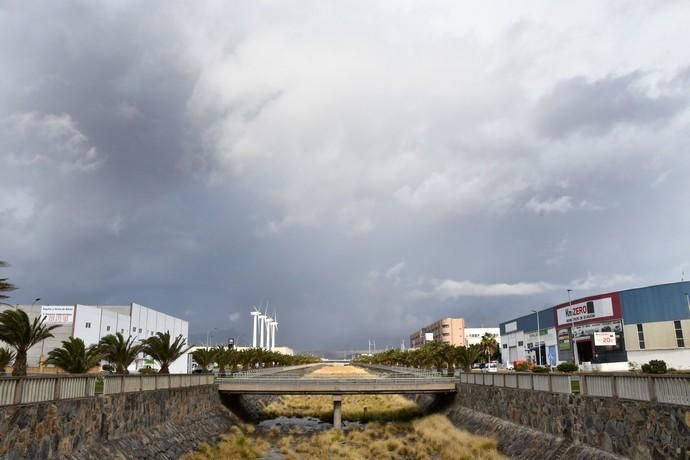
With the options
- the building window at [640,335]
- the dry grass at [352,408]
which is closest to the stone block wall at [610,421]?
the dry grass at [352,408]

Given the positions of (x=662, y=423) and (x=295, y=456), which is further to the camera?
(x=295, y=456)

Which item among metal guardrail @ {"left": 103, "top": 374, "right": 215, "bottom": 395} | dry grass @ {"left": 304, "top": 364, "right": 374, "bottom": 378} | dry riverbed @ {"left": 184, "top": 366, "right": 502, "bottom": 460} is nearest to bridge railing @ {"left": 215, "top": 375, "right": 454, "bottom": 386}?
dry riverbed @ {"left": 184, "top": 366, "right": 502, "bottom": 460}

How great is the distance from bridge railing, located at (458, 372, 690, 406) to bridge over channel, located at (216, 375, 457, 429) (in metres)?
15.7

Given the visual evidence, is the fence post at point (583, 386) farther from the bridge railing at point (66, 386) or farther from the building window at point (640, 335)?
the building window at point (640, 335)

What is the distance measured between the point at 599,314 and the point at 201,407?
78.0m

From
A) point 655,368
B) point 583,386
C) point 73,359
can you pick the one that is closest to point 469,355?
point 655,368

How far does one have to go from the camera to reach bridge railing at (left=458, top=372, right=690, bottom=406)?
19.2 metres

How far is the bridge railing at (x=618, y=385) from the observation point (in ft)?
62.8

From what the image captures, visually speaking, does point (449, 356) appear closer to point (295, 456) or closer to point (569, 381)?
point (295, 456)

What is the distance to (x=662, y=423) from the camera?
19.4m

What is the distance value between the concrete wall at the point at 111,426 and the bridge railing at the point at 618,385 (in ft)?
73.6

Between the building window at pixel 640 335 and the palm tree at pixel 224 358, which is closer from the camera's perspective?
the palm tree at pixel 224 358

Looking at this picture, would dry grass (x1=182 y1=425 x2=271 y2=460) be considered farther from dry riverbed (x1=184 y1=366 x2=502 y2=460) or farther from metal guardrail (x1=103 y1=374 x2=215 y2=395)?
metal guardrail (x1=103 y1=374 x2=215 y2=395)

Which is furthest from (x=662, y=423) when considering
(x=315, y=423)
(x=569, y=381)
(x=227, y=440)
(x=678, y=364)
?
(x=678, y=364)
